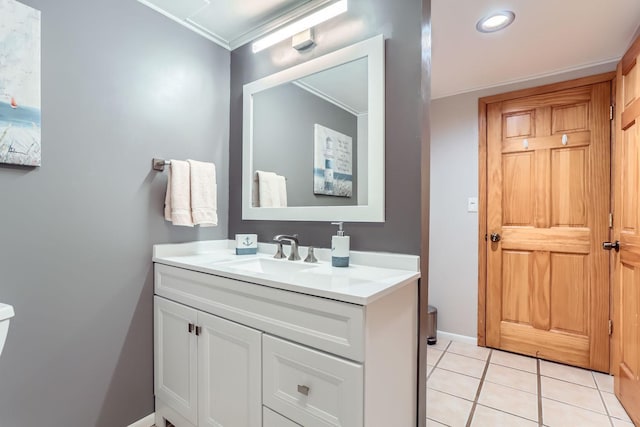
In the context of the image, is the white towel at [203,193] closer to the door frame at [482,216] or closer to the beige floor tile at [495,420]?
the beige floor tile at [495,420]

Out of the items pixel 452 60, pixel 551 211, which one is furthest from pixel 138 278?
pixel 551 211

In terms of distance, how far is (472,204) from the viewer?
2.56m

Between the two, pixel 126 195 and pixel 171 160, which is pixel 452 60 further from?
pixel 126 195

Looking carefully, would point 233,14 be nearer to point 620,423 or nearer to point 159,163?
point 159,163

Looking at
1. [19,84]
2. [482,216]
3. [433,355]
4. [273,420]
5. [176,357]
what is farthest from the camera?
[482,216]

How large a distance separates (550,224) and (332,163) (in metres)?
1.82

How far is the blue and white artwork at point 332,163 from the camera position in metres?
1.52

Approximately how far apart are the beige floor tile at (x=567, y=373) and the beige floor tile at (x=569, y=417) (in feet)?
1.25

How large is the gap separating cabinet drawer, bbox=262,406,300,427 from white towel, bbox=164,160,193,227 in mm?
967

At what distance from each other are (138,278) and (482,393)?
2.08m

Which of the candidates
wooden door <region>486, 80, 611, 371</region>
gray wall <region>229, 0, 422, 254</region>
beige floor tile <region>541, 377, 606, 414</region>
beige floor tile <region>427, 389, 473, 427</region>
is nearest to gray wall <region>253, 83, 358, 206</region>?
gray wall <region>229, 0, 422, 254</region>

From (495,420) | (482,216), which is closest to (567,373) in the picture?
(495,420)

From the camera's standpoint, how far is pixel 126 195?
152 cm

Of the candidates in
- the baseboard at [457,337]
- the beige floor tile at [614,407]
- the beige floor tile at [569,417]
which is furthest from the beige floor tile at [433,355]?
the beige floor tile at [614,407]
